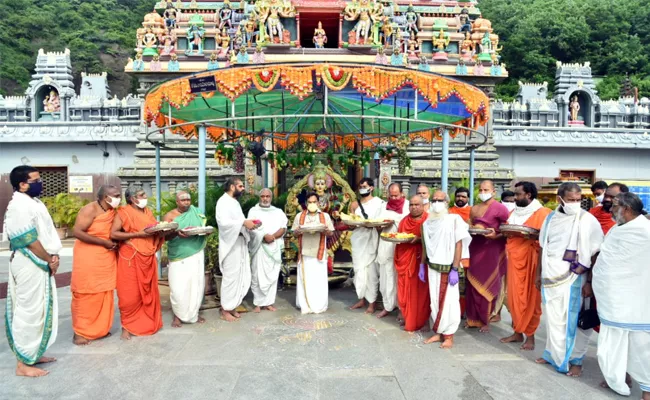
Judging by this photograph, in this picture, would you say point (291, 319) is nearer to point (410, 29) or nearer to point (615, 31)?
point (410, 29)

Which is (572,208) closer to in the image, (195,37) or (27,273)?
(27,273)

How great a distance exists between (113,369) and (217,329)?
153cm

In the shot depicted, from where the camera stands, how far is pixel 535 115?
20.5 meters

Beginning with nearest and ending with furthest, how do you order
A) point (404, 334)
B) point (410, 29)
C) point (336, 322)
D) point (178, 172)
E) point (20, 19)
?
point (404, 334)
point (336, 322)
point (178, 172)
point (410, 29)
point (20, 19)

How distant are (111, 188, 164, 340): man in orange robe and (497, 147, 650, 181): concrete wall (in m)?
16.8

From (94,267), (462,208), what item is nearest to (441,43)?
(462,208)

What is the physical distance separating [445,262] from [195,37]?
15.1 meters

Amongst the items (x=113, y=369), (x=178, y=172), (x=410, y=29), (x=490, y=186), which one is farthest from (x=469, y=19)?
(x=113, y=369)

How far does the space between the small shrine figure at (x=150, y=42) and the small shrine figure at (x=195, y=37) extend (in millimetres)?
1177

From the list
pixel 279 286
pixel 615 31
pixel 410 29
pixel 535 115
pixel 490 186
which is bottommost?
pixel 279 286

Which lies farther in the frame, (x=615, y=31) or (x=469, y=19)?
(x=615, y=31)

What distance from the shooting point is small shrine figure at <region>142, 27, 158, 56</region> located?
16.2 meters

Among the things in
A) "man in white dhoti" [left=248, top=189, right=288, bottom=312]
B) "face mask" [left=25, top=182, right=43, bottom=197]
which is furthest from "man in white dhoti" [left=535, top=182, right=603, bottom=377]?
"face mask" [left=25, top=182, right=43, bottom=197]

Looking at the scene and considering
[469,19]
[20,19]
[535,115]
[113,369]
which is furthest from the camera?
[20,19]
